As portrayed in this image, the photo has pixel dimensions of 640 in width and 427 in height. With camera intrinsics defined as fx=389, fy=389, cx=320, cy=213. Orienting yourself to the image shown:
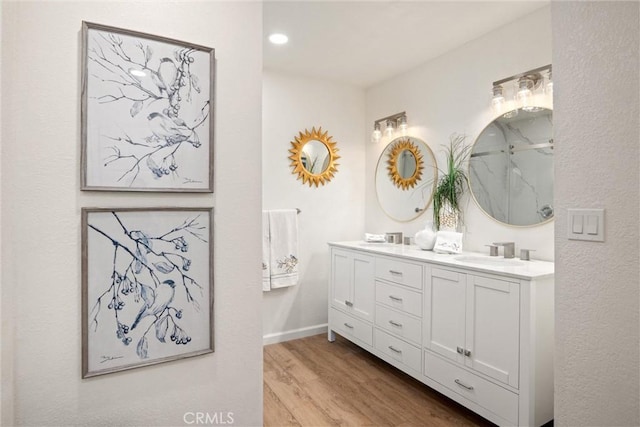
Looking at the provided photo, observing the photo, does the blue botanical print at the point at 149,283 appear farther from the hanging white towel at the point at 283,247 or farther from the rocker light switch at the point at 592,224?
the hanging white towel at the point at 283,247

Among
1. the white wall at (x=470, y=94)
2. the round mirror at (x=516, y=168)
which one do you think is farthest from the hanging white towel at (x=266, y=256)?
the round mirror at (x=516, y=168)

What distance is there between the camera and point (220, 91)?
1532 mm

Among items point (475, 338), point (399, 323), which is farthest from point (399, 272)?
point (475, 338)

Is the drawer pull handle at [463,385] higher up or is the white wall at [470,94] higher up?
the white wall at [470,94]

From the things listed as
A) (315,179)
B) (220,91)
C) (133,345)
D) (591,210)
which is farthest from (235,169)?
(315,179)

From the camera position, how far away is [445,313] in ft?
7.74

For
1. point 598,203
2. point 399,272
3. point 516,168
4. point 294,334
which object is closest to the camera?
point 598,203

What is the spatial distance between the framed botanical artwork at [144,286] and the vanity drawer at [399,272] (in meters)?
1.49

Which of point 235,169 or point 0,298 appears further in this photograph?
point 235,169

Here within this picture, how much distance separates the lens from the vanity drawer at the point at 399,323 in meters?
2.58

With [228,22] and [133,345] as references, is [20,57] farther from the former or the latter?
[133,345]

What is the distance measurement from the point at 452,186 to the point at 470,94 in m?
0.69

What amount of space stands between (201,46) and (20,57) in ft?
1.89

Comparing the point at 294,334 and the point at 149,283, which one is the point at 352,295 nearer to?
the point at 294,334
